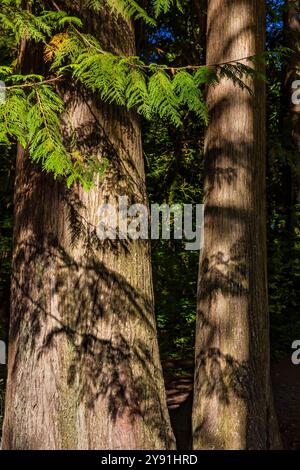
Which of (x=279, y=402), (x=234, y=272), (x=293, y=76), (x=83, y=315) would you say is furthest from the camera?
(x=293, y=76)

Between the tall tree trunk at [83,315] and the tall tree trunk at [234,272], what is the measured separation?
3.22ft

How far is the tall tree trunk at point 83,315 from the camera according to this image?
→ 448 centimetres

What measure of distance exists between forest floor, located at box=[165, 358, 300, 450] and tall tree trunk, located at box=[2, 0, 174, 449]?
2736mm

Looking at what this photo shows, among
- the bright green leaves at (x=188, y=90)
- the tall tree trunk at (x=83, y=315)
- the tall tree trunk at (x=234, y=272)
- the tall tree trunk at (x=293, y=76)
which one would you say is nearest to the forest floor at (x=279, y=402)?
the tall tree trunk at (x=234, y=272)

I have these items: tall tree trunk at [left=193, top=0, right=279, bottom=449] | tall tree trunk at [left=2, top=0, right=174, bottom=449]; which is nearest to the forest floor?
tall tree trunk at [left=193, top=0, right=279, bottom=449]

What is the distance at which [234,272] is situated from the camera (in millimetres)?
5836

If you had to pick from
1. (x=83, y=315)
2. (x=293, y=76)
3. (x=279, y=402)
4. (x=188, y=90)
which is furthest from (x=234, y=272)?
(x=293, y=76)

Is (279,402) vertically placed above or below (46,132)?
below

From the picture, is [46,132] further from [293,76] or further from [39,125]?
[293,76]

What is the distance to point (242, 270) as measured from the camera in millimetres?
5852

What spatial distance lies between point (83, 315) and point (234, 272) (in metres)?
1.85

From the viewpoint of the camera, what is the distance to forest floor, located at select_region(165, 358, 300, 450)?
26.3ft

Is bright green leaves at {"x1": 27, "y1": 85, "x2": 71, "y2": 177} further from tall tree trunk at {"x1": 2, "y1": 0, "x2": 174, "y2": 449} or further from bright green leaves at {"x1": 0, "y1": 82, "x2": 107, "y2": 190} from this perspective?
tall tree trunk at {"x1": 2, "y1": 0, "x2": 174, "y2": 449}

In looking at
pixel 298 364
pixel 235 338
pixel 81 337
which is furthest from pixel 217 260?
pixel 298 364
